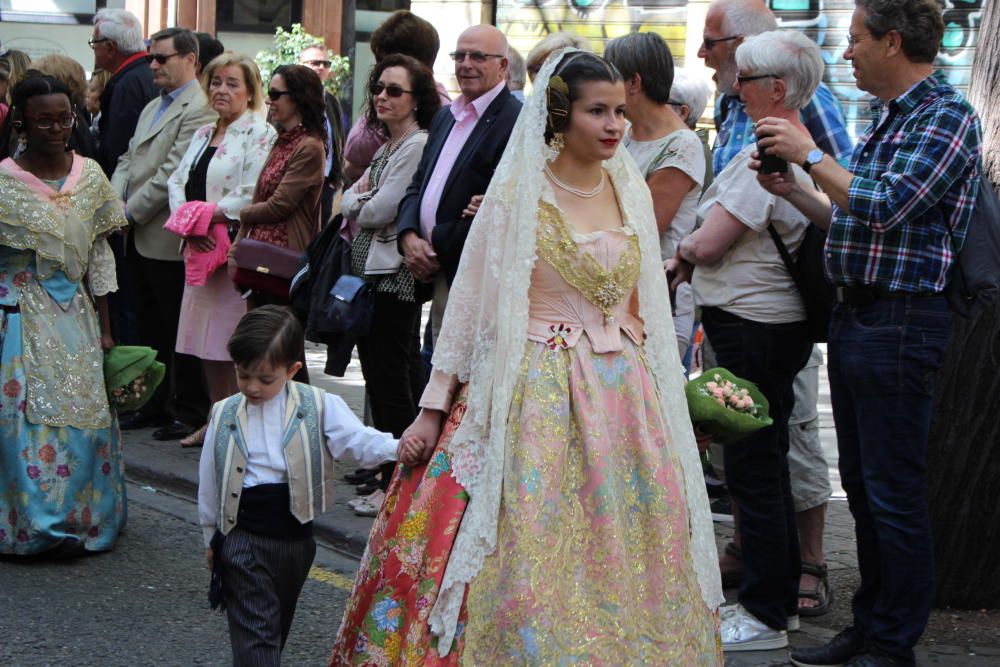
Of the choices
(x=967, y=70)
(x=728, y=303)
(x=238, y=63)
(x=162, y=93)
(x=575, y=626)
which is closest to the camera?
(x=575, y=626)

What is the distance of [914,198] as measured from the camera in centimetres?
434

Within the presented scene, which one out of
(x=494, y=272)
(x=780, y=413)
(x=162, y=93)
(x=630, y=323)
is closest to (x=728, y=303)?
(x=780, y=413)

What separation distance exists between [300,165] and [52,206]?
1.53 meters

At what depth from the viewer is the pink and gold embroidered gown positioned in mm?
3918

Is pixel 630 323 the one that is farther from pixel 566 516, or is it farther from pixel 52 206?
pixel 52 206

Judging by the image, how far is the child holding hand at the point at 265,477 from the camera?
423 cm

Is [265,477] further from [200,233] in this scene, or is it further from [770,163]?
[200,233]

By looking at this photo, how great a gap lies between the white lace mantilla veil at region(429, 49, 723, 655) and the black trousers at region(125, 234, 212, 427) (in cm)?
456

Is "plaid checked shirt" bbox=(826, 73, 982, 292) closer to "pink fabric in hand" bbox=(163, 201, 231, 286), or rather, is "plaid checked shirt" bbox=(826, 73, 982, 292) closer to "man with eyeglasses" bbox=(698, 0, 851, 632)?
"man with eyeglasses" bbox=(698, 0, 851, 632)

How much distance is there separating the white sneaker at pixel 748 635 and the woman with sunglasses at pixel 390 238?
6.82 ft

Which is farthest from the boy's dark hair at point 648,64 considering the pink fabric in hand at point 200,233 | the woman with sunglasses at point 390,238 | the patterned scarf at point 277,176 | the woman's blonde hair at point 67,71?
the woman's blonde hair at point 67,71

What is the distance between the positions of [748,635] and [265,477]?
180cm

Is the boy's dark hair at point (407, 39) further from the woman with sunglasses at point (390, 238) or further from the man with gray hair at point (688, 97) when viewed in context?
the man with gray hair at point (688, 97)

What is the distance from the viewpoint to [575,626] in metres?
3.90
